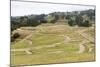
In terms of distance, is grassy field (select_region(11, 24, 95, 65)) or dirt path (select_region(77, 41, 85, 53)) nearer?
grassy field (select_region(11, 24, 95, 65))

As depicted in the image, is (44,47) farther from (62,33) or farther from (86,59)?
(86,59)

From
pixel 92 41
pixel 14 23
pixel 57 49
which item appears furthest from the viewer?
pixel 92 41

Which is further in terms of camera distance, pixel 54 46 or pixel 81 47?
pixel 81 47

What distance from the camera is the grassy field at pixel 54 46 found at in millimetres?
2602

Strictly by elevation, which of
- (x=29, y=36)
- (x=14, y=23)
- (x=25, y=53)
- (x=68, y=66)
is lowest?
(x=68, y=66)

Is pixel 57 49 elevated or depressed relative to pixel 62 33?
depressed

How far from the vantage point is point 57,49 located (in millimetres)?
2760

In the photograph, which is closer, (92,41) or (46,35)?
(46,35)

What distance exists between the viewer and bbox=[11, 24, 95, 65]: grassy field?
102 inches

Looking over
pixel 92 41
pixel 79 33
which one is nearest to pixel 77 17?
pixel 79 33

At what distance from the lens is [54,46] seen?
2748 millimetres

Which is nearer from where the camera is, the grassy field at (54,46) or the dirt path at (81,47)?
the grassy field at (54,46)

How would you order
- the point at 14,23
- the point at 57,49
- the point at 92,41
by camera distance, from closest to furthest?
the point at 14,23
the point at 57,49
the point at 92,41

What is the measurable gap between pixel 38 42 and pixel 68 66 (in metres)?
0.54
